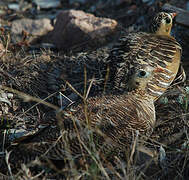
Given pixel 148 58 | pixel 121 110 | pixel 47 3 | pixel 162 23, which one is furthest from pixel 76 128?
pixel 47 3

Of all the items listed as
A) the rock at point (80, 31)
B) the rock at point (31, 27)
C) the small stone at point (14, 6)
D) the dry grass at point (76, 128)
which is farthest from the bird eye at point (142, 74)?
the small stone at point (14, 6)

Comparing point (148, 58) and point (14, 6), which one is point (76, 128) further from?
point (14, 6)

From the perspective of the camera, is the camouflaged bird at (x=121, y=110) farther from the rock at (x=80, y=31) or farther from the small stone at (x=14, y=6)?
the small stone at (x=14, y=6)

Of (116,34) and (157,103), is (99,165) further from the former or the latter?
(116,34)

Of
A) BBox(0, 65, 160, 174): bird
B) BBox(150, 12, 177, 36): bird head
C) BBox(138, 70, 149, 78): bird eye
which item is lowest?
BBox(0, 65, 160, 174): bird

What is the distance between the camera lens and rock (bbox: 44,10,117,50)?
470 cm

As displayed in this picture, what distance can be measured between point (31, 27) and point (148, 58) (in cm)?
263

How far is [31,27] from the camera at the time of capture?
518cm

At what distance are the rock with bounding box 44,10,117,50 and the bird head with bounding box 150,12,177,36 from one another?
120 centimetres

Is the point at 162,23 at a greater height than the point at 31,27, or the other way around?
the point at 162,23

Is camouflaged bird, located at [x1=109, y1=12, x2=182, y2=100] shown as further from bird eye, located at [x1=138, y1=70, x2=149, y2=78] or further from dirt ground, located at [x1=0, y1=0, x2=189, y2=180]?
dirt ground, located at [x1=0, y1=0, x2=189, y2=180]

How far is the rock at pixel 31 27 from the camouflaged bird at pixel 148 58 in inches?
81.2

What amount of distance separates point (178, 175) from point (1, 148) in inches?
58.6

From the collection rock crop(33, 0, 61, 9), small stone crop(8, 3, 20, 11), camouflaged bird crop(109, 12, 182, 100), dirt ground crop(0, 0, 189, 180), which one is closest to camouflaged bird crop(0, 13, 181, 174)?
camouflaged bird crop(109, 12, 182, 100)
